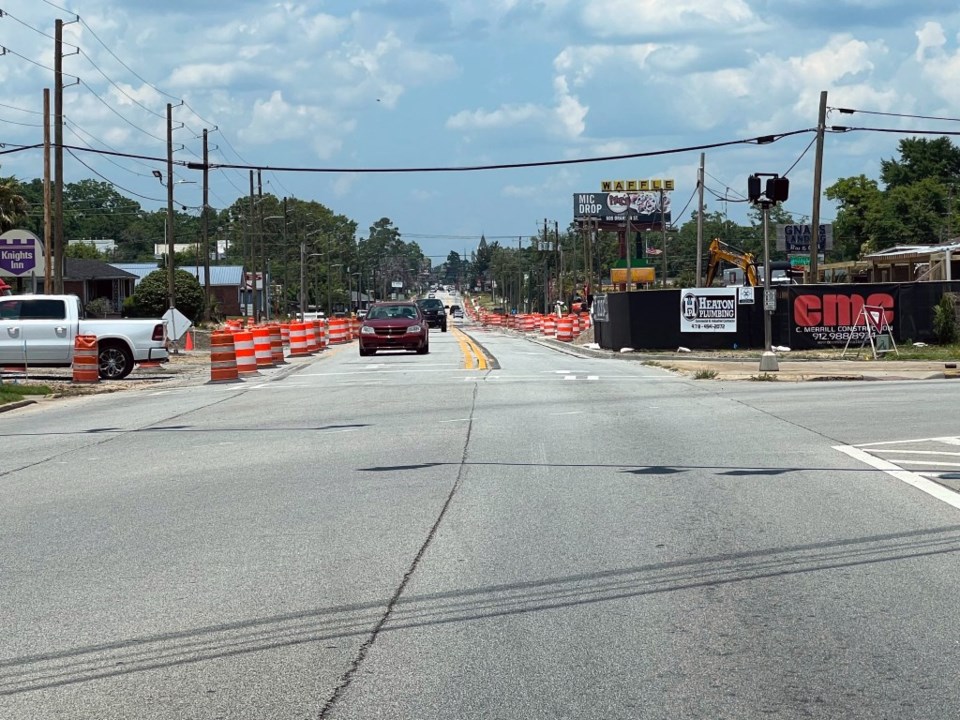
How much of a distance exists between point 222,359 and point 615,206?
373 ft

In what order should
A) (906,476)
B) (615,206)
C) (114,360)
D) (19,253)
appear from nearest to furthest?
(906,476), (19,253), (114,360), (615,206)

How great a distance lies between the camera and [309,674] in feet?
19.7

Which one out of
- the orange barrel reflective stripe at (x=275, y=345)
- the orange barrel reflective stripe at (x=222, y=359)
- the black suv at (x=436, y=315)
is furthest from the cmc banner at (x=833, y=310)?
the black suv at (x=436, y=315)

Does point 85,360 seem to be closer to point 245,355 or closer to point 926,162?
point 245,355

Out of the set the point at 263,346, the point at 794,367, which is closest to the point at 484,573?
the point at 794,367

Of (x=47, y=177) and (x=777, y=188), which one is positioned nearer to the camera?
(x=777, y=188)

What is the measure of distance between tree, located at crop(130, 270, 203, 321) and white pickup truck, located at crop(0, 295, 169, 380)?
3839 cm

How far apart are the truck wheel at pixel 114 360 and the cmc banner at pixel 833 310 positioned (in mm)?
19913

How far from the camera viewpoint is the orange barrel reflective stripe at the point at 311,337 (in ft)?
144

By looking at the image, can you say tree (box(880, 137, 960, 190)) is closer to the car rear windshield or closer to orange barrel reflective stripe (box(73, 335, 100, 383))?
the car rear windshield

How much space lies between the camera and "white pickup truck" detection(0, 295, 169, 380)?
2861 centimetres

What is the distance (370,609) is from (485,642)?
952 millimetres

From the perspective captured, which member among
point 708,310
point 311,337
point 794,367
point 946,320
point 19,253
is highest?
point 19,253

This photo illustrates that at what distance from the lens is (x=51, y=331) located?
28.8 metres
